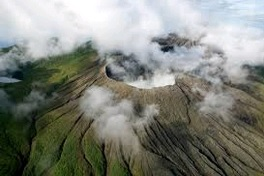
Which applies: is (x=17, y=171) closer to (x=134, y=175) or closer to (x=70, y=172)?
(x=70, y=172)

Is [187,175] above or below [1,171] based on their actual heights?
below


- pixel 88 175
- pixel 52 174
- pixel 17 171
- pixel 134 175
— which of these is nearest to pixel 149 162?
pixel 134 175

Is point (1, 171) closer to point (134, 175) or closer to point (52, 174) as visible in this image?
point (52, 174)

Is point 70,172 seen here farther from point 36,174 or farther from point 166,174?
point 166,174

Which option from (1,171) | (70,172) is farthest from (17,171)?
(70,172)

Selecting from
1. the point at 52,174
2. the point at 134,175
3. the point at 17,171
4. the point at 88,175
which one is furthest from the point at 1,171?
the point at 134,175

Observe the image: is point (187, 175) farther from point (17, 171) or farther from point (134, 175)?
point (17, 171)

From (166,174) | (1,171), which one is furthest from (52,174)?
(166,174)
